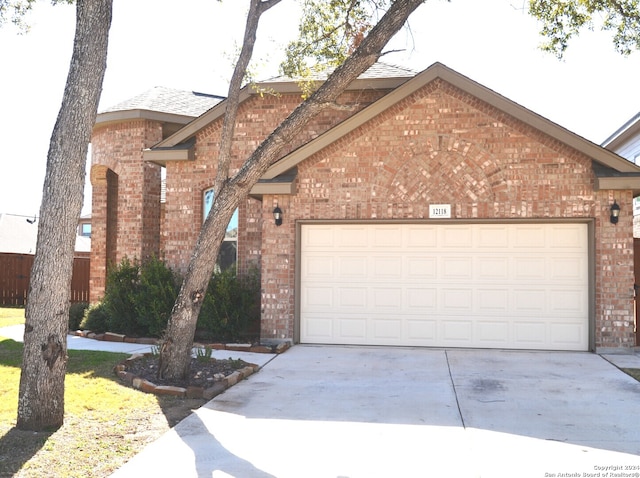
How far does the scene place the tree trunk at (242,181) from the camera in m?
8.35

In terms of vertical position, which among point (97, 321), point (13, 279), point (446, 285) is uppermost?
point (446, 285)

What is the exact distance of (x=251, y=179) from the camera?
8.45 metres

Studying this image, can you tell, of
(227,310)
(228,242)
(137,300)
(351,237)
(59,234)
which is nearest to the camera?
(59,234)

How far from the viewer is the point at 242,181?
27.6 ft

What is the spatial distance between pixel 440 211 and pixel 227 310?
4657 mm

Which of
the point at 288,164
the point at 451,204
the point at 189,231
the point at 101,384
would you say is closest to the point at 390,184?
the point at 451,204

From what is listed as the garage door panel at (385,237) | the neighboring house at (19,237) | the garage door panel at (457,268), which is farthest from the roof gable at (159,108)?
the neighboring house at (19,237)

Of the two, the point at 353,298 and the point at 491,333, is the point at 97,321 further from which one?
the point at 491,333

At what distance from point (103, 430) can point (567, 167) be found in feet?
29.7

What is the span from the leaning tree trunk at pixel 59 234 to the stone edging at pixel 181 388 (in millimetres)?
1744

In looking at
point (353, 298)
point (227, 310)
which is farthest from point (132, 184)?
point (353, 298)

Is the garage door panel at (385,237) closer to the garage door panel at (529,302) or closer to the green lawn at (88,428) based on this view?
the garage door panel at (529,302)

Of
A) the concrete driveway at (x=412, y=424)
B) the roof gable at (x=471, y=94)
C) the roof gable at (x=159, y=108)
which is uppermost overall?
the roof gable at (x=159, y=108)

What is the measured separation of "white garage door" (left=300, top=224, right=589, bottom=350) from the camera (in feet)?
37.6
